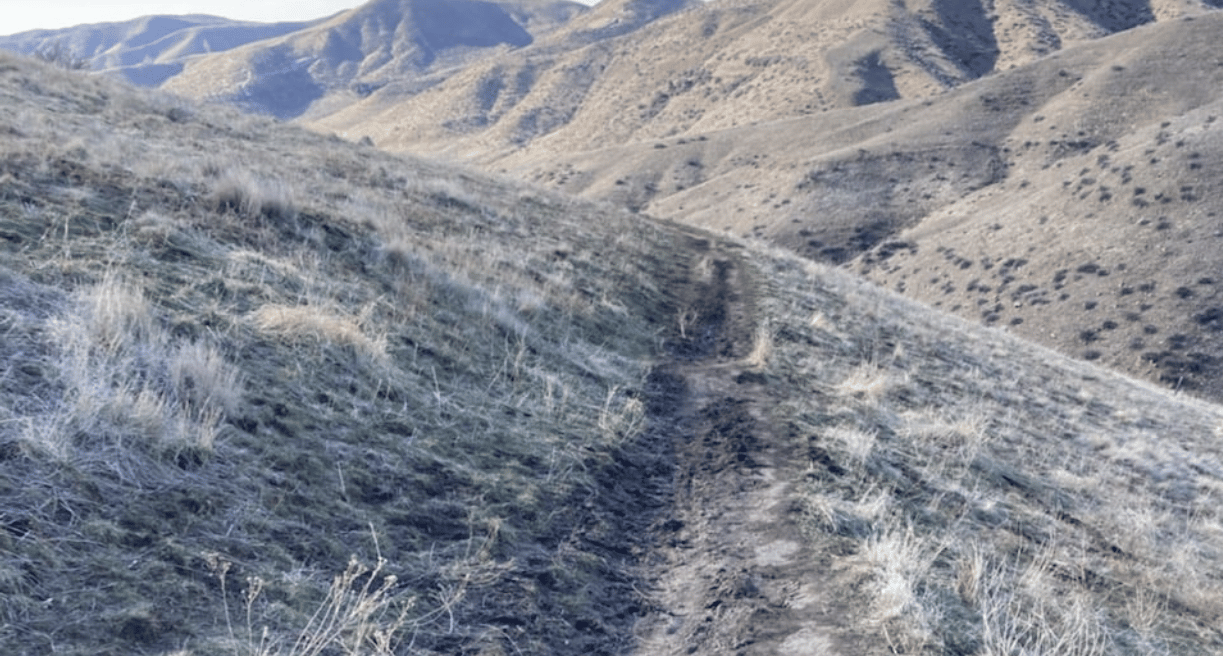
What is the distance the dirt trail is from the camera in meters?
4.43

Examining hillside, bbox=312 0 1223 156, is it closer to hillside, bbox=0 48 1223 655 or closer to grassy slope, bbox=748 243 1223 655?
grassy slope, bbox=748 243 1223 655

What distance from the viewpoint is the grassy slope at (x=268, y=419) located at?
3.66 m

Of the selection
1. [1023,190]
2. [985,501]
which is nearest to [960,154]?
[1023,190]

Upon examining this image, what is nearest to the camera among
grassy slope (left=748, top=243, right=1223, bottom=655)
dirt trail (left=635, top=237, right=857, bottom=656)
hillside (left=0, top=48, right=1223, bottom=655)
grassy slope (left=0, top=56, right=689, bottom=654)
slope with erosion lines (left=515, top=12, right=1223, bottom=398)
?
grassy slope (left=0, top=56, right=689, bottom=654)

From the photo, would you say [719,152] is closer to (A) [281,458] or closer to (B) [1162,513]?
(B) [1162,513]

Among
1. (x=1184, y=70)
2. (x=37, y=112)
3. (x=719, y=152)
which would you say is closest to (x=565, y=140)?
(x=719, y=152)

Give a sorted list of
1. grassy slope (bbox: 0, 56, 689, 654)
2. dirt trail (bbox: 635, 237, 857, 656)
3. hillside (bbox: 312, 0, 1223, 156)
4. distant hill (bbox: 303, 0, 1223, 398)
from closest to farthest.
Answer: grassy slope (bbox: 0, 56, 689, 654), dirt trail (bbox: 635, 237, 857, 656), distant hill (bbox: 303, 0, 1223, 398), hillside (bbox: 312, 0, 1223, 156)


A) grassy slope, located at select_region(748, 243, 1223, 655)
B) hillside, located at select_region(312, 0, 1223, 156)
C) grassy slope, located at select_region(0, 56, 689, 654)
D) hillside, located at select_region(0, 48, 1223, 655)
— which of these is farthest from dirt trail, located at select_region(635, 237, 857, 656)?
hillside, located at select_region(312, 0, 1223, 156)

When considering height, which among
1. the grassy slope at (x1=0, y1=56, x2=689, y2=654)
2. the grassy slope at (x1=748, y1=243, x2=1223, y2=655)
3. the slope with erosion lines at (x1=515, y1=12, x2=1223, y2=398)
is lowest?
the slope with erosion lines at (x1=515, y1=12, x2=1223, y2=398)

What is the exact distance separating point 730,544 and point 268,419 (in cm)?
335

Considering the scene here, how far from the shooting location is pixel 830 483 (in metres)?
6.81

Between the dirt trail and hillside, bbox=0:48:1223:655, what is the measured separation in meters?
0.03

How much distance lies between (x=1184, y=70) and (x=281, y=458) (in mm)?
66055

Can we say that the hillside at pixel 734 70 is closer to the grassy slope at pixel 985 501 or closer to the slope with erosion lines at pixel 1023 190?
the slope with erosion lines at pixel 1023 190
